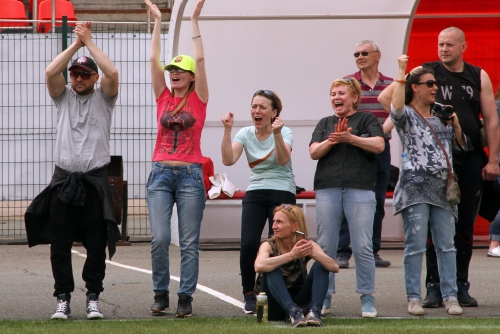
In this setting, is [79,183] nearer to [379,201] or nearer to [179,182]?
[179,182]

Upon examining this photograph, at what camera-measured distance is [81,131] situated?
20.6ft

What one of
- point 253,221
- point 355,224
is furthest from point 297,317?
point 253,221

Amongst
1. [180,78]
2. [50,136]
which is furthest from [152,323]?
[50,136]

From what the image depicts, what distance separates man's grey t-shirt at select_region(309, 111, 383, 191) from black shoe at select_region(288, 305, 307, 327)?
1.05 meters

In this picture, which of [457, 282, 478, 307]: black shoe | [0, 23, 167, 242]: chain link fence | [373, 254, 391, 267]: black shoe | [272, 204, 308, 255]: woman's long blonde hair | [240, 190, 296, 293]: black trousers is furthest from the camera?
[0, 23, 167, 242]: chain link fence

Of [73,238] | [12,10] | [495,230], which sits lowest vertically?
[495,230]

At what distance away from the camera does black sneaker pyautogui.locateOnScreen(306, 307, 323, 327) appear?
5.61 metres

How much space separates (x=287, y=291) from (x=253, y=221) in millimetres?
831

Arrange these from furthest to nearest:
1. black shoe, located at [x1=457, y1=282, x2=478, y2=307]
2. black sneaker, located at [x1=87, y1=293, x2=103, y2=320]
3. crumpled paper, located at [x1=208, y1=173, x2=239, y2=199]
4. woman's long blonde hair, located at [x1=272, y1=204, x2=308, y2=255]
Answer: crumpled paper, located at [x1=208, y1=173, x2=239, y2=199] < black shoe, located at [x1=457, y1=282, x2=478, y2=307] < black sneaker, located at [x1=87, y1=293, x2=103, y2=320] < woman's long blonde hair, located at [x1=272, y1=204, x2=308, y2=255]

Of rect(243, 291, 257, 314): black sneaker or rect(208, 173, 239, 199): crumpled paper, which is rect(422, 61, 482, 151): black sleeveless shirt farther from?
rect(208, 173, 239, 199): crumpled paper

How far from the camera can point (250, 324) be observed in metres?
5.73

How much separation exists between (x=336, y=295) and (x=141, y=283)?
1857 mm

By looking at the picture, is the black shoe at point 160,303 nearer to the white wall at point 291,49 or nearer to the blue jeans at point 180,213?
the blue jeans at point 180,213

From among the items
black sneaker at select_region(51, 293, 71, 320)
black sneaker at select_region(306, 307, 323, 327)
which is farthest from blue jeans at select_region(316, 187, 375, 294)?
black sneaker at select_region(51, 293, 71, 320)
